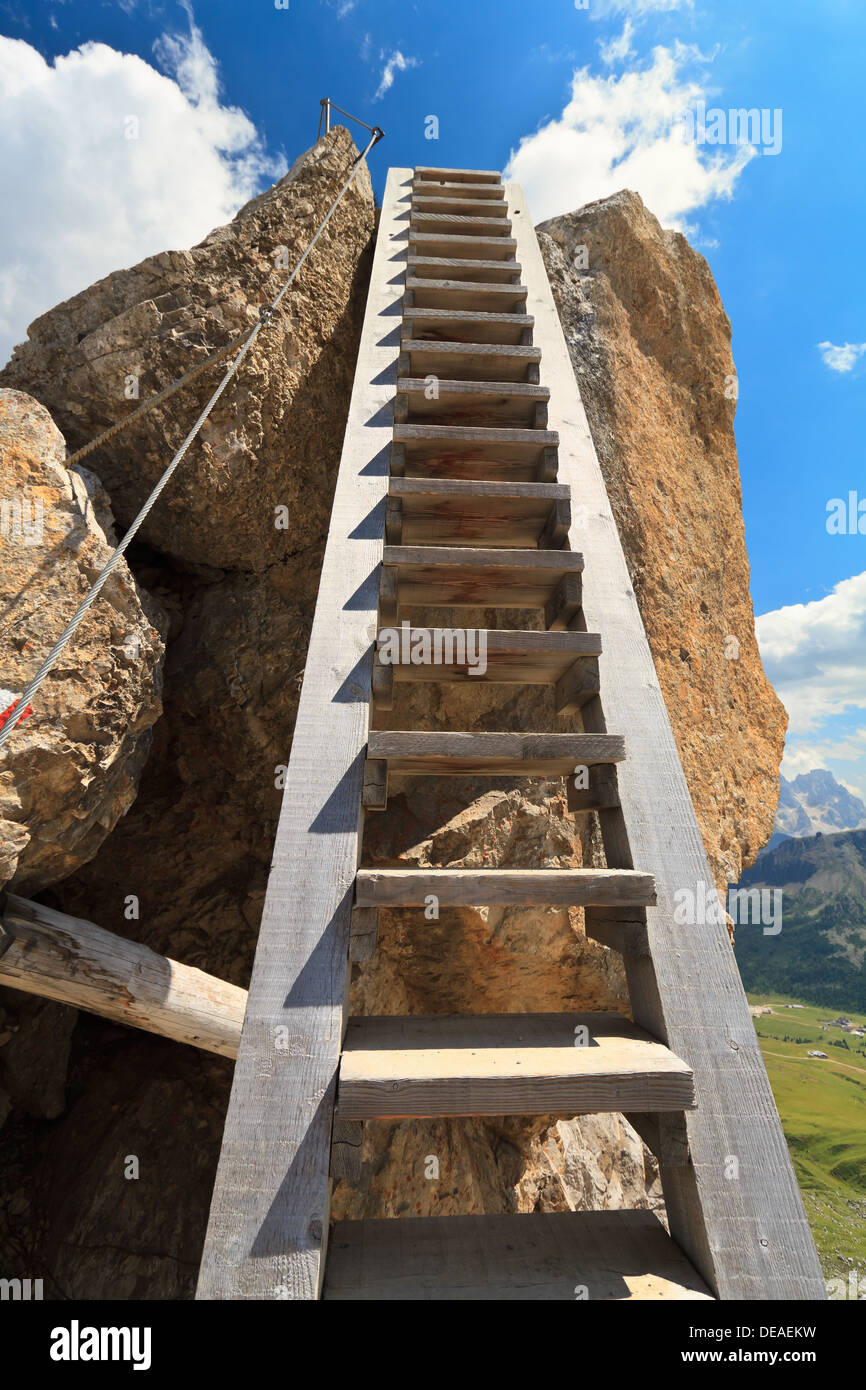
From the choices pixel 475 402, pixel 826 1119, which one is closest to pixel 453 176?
pixel 475 402

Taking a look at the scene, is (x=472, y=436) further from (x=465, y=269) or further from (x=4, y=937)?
(x=4, y=937)

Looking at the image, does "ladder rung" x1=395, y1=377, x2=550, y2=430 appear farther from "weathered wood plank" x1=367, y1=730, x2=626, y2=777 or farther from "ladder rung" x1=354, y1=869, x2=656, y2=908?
"ladder rung" x1=354, y1=869, x2=656, y2=908

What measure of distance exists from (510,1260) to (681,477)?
16.4ft

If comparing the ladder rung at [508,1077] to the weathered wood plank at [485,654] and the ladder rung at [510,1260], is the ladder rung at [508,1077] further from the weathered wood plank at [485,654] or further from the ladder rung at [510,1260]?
the weathered wood plank at [485,654]

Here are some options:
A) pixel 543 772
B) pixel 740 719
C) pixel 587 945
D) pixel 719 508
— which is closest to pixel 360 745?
pixel 543 772

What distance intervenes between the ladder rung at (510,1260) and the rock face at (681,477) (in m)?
2.88

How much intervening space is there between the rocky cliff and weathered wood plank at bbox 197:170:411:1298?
173cm

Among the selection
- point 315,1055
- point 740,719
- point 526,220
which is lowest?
point 315,1055

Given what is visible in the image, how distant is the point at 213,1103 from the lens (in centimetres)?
412

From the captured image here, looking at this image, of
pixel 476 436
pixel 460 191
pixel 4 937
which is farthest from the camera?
pixel 460 191

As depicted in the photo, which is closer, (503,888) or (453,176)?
(503,888)

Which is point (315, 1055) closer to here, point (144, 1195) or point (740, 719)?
point (144, 1195)

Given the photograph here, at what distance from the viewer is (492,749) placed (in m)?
2.07
